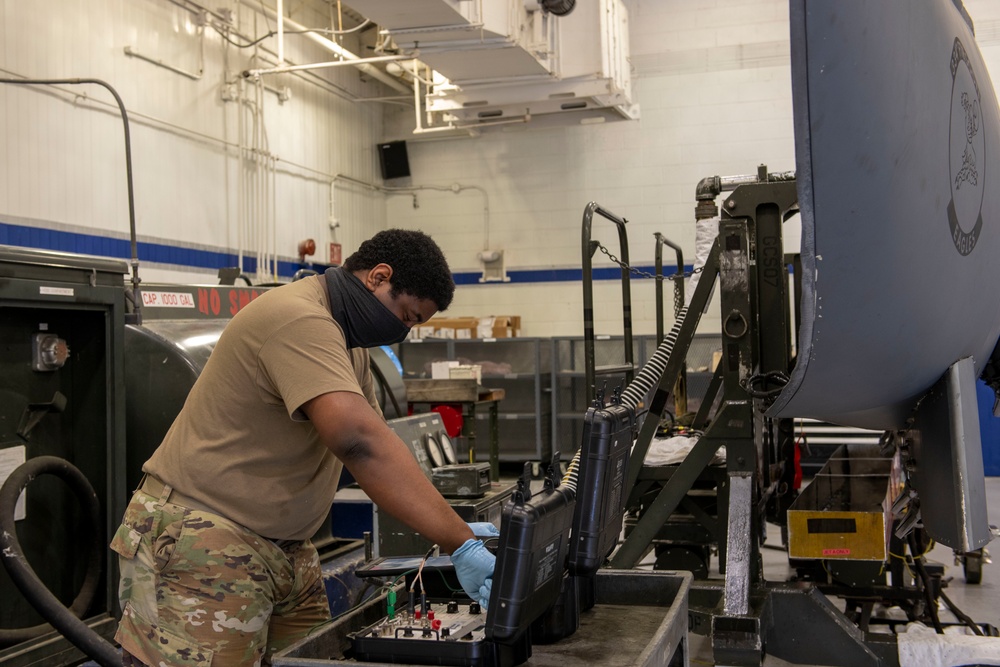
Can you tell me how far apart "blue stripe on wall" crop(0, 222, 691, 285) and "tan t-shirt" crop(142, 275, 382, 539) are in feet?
15.3

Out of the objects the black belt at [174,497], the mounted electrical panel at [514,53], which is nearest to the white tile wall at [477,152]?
the mounted electrical panel at [514,53]

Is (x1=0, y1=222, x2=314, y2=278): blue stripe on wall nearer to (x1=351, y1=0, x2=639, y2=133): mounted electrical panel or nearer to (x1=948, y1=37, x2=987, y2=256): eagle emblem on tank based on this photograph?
(x1=351, y1=0, x2=639, y2=133): mounted electrical panel

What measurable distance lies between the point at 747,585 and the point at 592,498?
6.07 ft

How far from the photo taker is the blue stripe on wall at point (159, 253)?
696cm

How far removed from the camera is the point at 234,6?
9.37m

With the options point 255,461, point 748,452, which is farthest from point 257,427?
point 748,452

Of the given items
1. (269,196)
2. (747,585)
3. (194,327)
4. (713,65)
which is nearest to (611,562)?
(747,585)

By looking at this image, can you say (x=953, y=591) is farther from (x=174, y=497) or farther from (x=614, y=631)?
(x=174, y=497)

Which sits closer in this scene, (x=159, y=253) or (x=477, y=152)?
A: (x=159, y=253)

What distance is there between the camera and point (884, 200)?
1.86 metres

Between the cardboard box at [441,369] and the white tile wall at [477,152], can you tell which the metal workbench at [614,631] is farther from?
the cardboard box at [441,369]

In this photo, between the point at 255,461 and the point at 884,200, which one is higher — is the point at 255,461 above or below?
below

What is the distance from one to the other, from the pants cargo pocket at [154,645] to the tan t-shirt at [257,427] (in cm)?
28

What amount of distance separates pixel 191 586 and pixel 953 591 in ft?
15.4
